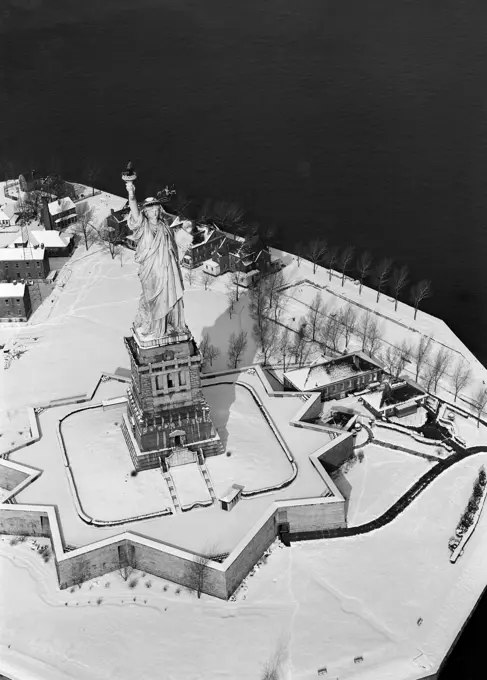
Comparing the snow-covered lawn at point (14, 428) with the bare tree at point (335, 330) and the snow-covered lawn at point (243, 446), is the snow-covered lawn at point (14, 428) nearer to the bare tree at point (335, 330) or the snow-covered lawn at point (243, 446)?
the snow-covered lawn at point (243, 446)

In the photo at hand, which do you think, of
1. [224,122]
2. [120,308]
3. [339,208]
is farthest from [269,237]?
[224,122]

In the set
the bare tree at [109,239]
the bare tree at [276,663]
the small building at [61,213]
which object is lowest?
the bare tree at [276,663]

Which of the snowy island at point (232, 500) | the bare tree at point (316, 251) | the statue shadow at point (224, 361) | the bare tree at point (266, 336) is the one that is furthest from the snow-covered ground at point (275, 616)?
the bare tree at point (316, 251)

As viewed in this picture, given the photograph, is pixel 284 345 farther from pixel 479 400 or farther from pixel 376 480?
pixel 376 480

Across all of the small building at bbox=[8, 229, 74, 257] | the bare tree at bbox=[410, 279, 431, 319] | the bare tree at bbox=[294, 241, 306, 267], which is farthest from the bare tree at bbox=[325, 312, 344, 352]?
the small building at bbox=[8, 229, 74, 257]

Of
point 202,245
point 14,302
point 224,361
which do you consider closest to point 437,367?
point 224,361
